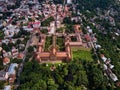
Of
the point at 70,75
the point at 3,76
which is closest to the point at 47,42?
the point at 70,75

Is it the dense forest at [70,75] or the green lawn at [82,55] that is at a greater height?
the dense forest at [70,75]

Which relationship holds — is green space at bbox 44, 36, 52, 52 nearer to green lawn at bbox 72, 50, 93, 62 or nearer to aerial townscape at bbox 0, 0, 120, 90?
aerial townscape at bbox 0, 0, 120, 90

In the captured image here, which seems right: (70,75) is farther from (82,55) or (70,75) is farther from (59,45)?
(59,45)

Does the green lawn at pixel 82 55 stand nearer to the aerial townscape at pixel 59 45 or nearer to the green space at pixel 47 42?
the aerial townscape at pixel 59 45

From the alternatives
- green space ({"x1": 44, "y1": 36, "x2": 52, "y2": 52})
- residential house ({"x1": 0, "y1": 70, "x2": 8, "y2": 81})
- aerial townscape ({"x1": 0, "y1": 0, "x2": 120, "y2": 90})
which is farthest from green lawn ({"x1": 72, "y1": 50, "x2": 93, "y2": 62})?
residential house ({"x1": 0, "y1": 70, "x2": 8, "y2": 81})

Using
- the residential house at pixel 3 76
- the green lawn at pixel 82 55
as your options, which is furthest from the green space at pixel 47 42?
the residential house at pixel 3 76

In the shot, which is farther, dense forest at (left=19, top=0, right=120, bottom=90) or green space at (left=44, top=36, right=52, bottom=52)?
green space at (left=44, top=36, right=52, bottom=52)

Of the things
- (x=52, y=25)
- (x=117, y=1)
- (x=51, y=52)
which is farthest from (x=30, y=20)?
(x=117, y=1)
